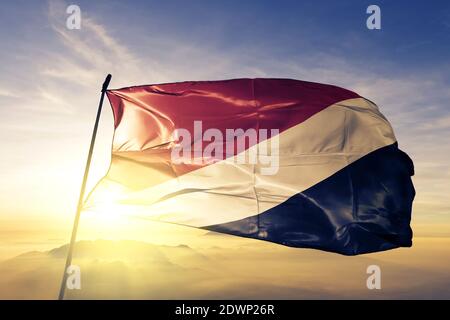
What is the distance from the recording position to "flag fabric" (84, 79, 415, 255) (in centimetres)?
972

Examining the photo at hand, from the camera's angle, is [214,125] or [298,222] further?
[214,125]

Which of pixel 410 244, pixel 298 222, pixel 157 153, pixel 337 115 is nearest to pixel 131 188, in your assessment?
pixel 157 153

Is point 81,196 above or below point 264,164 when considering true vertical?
below

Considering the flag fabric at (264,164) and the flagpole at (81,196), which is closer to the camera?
the flagpole at (81,196)

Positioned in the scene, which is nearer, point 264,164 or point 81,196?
point 81,196

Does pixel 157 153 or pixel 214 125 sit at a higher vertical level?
pixel 214 125

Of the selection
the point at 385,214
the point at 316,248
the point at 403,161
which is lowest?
the point at 316,248

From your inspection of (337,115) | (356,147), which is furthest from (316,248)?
(337,115)

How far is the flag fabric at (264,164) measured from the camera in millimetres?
9719

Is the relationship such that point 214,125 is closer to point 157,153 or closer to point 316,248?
point 157,153

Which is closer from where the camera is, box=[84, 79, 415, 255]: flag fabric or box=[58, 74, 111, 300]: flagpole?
box=[58, 74, 111, 300]: flagpole

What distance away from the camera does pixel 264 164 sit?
10250 millimetres

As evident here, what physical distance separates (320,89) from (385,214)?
3.30m

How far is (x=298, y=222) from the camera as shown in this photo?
9750 millimetres
